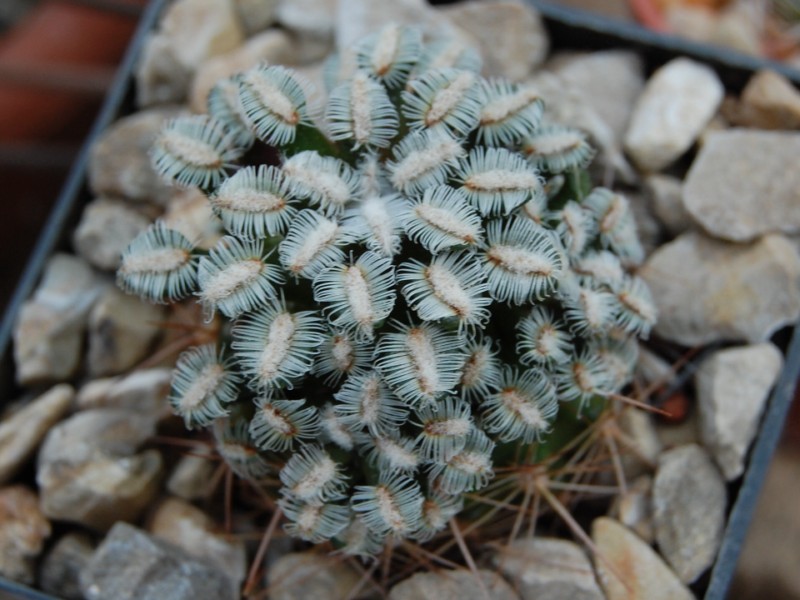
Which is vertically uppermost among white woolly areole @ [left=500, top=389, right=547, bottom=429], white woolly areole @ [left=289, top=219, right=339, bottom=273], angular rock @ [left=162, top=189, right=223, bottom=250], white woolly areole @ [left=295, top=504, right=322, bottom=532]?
white woolly areole @ [left=289, top=219, right=339, bottom=273]

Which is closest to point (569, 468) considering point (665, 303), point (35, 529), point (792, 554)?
point (665, 303)

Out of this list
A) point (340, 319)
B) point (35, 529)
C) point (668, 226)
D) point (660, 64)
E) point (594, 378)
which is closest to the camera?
point (340, 319)

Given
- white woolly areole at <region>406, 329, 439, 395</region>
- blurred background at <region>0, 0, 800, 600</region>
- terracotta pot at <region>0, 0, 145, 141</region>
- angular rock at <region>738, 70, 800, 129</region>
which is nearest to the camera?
white woolly areole at <region>406, 329, 439, 395</region>

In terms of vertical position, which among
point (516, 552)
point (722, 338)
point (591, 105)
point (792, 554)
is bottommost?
point (792, 554)

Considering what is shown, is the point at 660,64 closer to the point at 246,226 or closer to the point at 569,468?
the point at 569,468

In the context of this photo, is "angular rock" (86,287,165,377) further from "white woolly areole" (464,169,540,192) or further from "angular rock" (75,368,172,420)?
"white woolly areole" (464,169,540,192)

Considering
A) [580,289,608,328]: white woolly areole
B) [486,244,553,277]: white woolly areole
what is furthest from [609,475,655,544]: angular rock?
[486,244,553,277]: white woolly areole

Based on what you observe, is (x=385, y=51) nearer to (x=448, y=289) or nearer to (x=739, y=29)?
(x=448, y=289)

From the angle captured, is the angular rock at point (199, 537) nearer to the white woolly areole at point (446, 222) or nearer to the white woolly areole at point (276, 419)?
the white woolly areole at point (276, 419)
